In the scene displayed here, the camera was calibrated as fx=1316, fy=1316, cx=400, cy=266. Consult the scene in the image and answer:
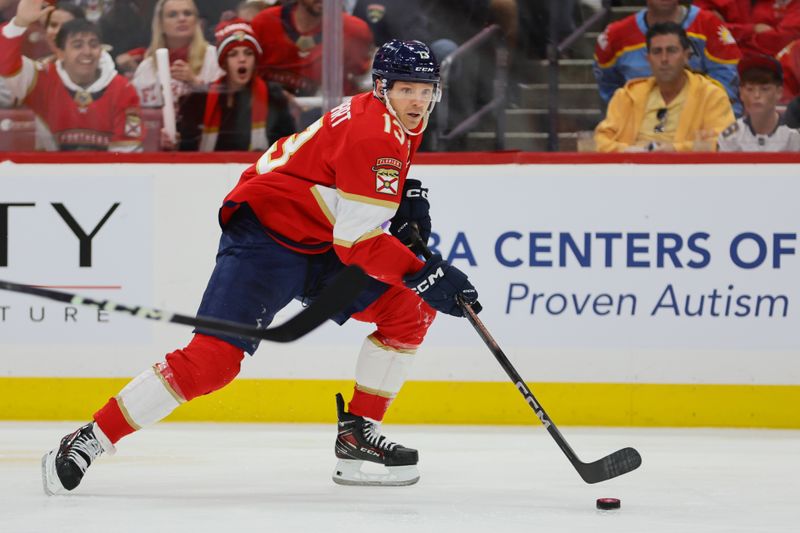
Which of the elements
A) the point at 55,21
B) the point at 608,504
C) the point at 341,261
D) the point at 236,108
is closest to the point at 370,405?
the point at 341,261

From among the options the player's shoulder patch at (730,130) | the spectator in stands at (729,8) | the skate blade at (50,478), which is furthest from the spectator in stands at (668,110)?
the skate blade at (50,478)

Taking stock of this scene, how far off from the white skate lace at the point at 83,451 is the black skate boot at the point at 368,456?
2.20 ft

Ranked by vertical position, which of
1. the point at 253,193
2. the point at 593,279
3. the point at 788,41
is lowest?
the point at 593,279

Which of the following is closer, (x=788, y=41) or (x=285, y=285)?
(x=285, y=285)

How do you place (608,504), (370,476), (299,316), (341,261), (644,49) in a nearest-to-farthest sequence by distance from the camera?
1. (299,316)
2. (608,504)
3. (341,261)
4. (370,476)
5. (644,49)

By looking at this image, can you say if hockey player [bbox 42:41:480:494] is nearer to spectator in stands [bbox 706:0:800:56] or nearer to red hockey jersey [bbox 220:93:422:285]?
red hockey jersey [bbox 220:93:422:285]

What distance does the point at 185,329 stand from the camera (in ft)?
15.6

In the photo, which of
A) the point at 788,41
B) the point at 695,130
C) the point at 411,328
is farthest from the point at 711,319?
the point at 411,328

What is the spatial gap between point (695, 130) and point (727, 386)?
0.92 metres

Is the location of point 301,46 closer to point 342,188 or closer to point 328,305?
point 342,188

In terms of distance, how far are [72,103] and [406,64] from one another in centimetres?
203

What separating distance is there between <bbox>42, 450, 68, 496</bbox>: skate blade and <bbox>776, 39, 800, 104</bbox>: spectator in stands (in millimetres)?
2883

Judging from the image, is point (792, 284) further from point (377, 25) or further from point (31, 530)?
point (31, 530)

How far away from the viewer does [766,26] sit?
15.7ft
